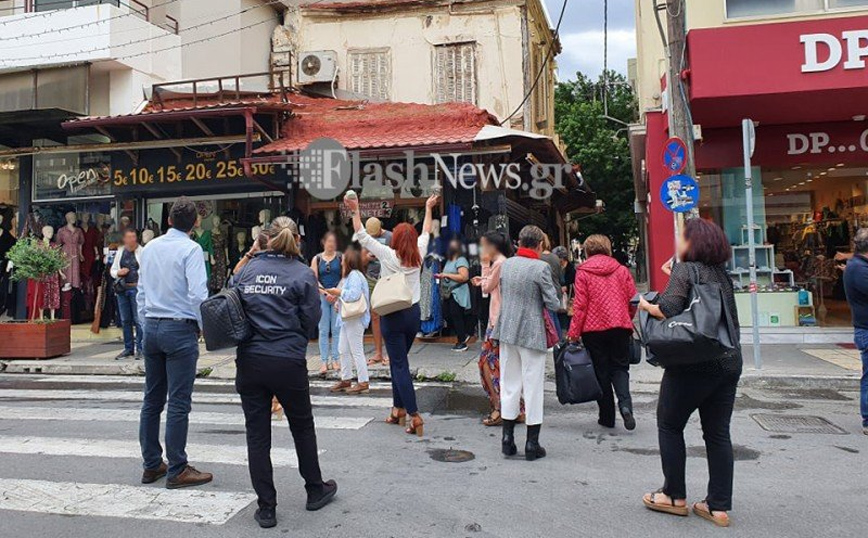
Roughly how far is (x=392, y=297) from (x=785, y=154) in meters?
9.65

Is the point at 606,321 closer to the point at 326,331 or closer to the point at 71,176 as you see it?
the point at 326,331

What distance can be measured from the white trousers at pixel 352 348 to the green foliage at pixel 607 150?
70.8ft

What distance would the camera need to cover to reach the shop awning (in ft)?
33.6

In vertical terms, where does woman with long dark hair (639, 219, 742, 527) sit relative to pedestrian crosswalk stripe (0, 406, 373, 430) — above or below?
above

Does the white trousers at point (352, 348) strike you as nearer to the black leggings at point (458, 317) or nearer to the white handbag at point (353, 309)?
the white handbag at point (353, 309)

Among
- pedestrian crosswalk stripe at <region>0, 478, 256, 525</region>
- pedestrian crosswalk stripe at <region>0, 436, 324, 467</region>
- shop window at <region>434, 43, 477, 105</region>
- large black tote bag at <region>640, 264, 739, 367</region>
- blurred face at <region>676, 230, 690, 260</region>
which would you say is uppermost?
shop window at <region>434, 43, 477, 105</region>

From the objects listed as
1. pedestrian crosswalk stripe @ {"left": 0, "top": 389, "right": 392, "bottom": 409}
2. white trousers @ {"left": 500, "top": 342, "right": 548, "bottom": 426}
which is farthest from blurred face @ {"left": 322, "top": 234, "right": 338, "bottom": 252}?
white trousers @ {"left": 500, "top": 342, "right": 548, "bottom": 426}

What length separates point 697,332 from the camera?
3580mm

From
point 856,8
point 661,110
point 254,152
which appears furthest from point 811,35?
point 254,152

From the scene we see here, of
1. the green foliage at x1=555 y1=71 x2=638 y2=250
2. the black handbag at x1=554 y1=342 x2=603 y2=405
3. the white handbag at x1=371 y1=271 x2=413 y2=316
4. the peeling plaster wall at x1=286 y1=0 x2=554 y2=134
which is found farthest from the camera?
the green foliage at x1=555 y1=71 x2=638 y2=250

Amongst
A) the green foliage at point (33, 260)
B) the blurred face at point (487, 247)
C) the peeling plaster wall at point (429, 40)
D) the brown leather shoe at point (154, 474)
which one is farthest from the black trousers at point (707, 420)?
the peeling plaster wall at point (429, 40)

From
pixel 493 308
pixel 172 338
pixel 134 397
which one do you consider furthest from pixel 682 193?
pixel 134 397

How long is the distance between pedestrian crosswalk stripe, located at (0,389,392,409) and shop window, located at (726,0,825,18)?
A: 29.3 feet

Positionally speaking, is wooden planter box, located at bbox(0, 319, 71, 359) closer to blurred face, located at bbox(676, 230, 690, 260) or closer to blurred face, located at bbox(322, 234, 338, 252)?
blurred face, located at bbox(322, 234, 338, 252)
